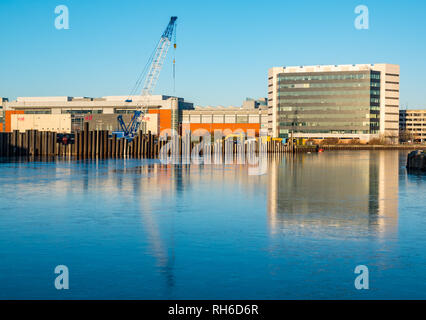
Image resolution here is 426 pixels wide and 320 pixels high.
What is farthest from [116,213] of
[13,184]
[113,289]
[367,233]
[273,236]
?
[13,184]

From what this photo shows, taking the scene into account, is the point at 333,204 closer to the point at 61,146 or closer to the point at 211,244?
the point at 211,244

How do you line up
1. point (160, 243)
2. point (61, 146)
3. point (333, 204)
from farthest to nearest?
point (61, 146) → point (333, 204) → point (160, 243)

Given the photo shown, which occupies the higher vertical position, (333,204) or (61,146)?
(61,146)

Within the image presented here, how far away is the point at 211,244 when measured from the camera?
18.4 metres

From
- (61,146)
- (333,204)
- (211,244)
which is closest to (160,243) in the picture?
(211,244)

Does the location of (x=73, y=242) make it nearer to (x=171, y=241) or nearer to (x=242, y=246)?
(x=171, y=241)

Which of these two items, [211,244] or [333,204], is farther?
[333,204]

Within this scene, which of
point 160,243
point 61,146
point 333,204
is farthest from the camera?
point 61,146

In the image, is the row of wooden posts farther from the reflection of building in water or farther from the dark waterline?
the dark waterline

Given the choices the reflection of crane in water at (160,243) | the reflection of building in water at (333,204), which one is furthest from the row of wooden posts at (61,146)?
the reflection of crane in water at (160,243)

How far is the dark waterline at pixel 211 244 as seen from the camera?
516 inches

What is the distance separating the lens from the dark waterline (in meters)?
13.1
